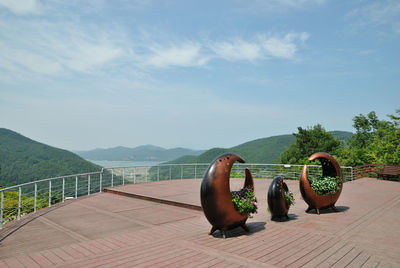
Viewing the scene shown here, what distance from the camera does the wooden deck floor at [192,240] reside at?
4699 mm

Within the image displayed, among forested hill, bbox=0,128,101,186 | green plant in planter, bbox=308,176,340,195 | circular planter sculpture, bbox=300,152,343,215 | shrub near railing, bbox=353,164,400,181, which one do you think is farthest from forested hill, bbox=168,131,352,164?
green plant in planter, bbox=308,176,340,195

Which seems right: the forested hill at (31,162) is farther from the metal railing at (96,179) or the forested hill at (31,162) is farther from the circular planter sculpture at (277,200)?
the circular planter sculpture at (277,200)

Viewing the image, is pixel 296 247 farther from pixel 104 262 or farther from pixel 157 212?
pixel 157 212

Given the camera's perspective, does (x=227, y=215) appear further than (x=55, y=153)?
No

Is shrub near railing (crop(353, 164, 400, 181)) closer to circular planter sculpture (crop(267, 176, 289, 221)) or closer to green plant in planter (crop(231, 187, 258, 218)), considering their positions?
circular planter sculpture (crop(267, 176, 289, 221))

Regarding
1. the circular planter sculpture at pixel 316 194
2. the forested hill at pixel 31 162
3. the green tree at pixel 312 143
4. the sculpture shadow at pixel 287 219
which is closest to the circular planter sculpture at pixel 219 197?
the sculpture shadow at pixel 287 219

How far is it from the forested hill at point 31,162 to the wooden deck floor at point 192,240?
261 feet

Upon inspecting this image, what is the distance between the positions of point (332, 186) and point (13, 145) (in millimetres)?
126053

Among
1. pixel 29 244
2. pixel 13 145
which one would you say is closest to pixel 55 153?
pixel 13 145

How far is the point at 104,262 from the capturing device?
4.63 meters

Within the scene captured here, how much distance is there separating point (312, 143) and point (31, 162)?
8666 cm

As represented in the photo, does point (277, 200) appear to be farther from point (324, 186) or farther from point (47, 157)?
point (47, 157)

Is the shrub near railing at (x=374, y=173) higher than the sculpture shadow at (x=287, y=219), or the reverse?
the shrub near railing at (x=374, y=173)

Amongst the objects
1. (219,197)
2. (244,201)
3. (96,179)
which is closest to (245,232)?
(244,201)
